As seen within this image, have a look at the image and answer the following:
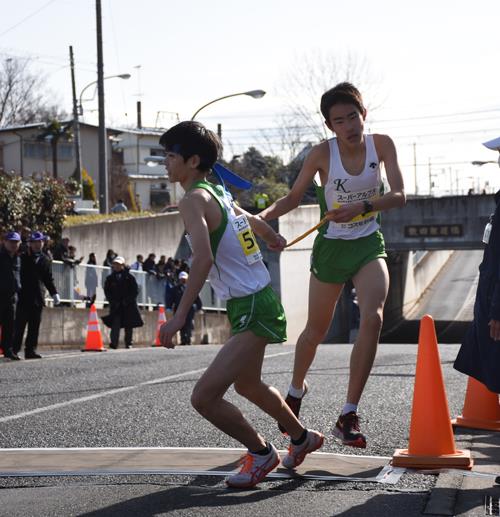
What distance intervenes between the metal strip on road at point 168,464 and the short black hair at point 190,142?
5.17 ft

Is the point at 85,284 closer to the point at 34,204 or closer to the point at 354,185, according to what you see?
the point at 34,204

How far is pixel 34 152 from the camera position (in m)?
68.4

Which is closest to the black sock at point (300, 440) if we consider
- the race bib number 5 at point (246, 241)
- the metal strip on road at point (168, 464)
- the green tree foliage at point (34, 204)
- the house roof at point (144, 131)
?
the metal strip on road at point (168, 464)

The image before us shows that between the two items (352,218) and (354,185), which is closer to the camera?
(352,218)

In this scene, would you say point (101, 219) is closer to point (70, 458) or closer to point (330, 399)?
point (330, 399)

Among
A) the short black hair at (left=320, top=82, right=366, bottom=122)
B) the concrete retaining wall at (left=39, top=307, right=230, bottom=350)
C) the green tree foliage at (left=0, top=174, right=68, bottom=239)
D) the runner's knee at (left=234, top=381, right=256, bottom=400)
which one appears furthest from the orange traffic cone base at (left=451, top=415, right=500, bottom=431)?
the green tree foliage at (left=0, top=174, right=68, bottom=239)

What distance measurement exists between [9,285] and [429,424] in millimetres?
11447

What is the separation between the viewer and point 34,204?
2914 cm

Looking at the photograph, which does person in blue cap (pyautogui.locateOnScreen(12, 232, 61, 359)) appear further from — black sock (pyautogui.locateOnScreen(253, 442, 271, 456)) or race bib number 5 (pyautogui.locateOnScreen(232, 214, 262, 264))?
race bib number 5 (pyautogui.locateOnScreen(232, 214, 262, 264))

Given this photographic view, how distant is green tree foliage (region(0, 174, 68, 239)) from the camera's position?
28.1 metres

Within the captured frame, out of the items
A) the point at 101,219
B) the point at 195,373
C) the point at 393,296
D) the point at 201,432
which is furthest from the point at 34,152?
the point at 201,432

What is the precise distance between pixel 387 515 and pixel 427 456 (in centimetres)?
122

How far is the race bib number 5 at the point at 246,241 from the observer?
18.3ft

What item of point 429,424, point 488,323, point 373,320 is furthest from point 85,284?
point 488,323
